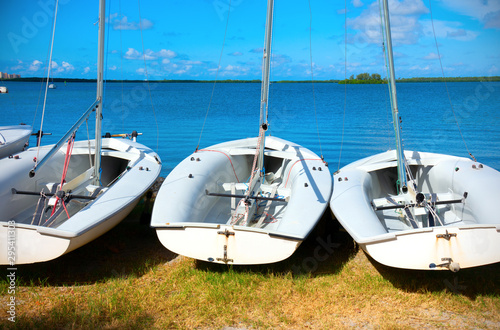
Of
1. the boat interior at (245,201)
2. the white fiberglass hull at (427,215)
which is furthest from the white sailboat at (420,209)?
the boat interior at (245,201)

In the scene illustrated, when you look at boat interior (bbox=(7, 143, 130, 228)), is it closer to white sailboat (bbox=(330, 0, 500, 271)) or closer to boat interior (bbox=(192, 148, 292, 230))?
boat interior (bbox=(192, 148, 292, 230))

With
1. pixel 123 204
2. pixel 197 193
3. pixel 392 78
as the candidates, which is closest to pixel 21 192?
pixel 123 204

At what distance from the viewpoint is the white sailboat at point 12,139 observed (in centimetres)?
724

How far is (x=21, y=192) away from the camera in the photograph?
16.8 feet

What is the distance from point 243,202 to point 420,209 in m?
1.95

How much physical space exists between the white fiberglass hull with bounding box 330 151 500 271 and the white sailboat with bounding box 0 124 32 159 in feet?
17.3

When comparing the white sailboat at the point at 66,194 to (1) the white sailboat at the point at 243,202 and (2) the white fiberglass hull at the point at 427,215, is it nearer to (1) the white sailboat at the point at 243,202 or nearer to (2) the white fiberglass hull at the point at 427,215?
(1) the white sailboat at the point at 243,202

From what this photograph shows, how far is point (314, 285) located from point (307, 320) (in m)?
0.61

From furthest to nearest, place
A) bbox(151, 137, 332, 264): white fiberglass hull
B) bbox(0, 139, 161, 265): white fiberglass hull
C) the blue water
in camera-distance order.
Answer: the blue water → bbox(151, 137, 332, 264): white fiberglass hull → bbox(0, 139, 161, 265): white fiberglass hull

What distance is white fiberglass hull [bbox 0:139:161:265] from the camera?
12.8 feet

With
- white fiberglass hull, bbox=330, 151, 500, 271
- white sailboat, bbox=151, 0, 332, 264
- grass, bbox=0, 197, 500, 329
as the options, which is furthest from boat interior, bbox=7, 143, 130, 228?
white fiberglass hull, bbox=330, 151, 500, 271

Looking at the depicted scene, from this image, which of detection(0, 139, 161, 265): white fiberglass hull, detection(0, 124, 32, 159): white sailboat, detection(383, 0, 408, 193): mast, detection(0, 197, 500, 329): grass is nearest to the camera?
detection(0, 197, 500, 329): grass

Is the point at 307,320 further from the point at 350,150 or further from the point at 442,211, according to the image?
the point at 350,150

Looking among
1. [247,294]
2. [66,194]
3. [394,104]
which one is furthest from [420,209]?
[66,194]
